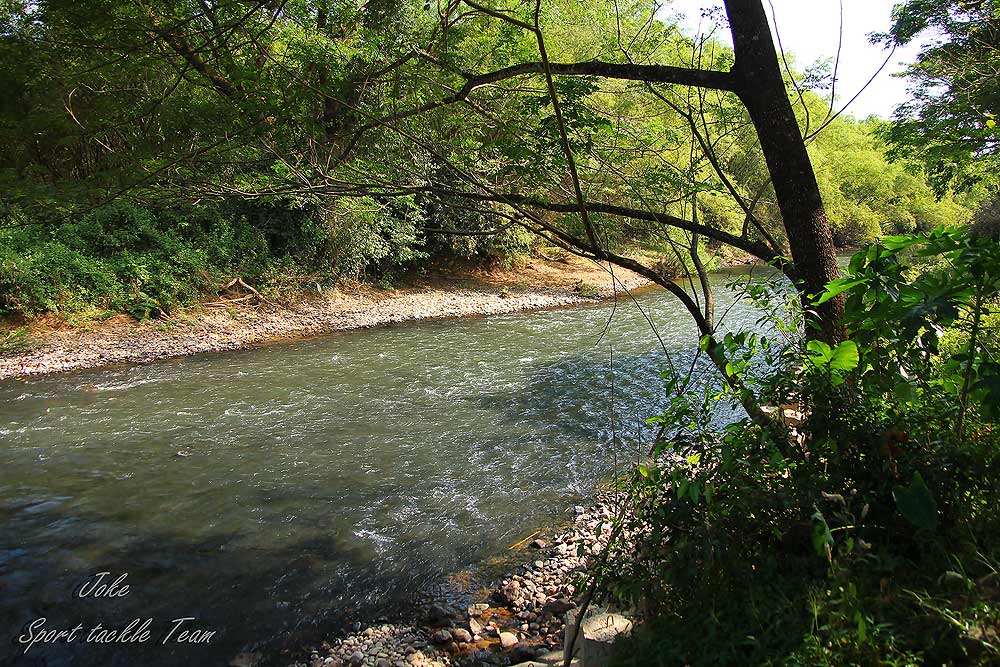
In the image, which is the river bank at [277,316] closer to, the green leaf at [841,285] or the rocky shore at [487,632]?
the rocky shore at [487,632]

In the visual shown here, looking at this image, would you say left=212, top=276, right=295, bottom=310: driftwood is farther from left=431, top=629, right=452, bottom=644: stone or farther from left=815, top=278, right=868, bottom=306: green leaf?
left=815, top=278, right=868, bottom=306: green leaf

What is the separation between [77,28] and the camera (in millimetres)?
4441

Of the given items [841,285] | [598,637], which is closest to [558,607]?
[598,637]

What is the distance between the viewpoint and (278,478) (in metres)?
6.29

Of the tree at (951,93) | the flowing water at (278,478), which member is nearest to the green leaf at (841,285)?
the flowing water at (278,478)

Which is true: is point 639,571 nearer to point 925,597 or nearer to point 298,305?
point 925,597

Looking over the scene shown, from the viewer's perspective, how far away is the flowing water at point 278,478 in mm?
4234

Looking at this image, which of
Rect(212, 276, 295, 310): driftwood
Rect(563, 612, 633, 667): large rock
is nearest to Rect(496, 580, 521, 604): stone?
Rect(563, 612, 633, 667): large rock

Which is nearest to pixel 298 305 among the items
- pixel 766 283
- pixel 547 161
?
pixel 547 161

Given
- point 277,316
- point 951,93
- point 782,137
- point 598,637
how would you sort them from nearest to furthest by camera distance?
point 598,637, point 782,137, point 951,93, point 277,316

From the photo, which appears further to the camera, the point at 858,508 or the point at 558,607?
the point at 558,607

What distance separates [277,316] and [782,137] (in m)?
13.2

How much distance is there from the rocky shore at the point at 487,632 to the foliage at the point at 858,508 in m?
1.28

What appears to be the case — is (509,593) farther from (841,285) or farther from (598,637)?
(841,285)
